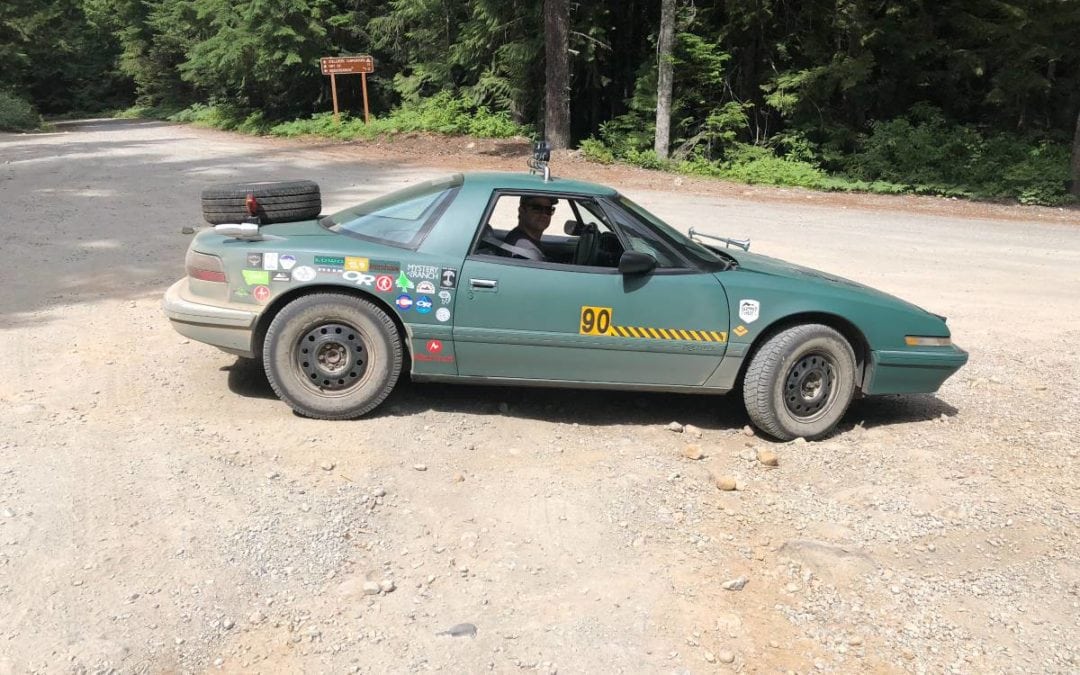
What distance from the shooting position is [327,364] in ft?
15.8

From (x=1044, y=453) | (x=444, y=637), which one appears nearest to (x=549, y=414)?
(x=444, y=637)

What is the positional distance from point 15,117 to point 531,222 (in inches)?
1278

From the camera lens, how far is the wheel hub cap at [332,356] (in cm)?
477

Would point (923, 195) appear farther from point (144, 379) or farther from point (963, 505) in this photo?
point (144, 379)

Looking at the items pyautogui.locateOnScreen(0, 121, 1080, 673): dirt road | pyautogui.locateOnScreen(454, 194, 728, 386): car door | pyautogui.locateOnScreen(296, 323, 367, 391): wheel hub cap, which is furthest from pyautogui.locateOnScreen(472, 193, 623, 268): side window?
pyautogui.locateOnScreen(0, 121, 1080, 673): dirt road

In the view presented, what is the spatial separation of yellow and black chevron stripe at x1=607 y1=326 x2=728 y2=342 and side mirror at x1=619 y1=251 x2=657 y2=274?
1.12ft

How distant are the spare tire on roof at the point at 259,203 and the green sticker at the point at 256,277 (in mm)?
574

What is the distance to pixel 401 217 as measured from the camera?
198 inches

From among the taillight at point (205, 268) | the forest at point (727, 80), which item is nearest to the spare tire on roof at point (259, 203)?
the taillight at point (205, 268)

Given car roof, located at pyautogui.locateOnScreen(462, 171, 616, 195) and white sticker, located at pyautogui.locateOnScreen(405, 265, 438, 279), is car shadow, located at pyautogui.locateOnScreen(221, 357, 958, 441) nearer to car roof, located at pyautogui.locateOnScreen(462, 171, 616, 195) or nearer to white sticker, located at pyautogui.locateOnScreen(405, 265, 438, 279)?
white sticker, located at pyautogui.locateOnScreen(405, 265, 438, 279)

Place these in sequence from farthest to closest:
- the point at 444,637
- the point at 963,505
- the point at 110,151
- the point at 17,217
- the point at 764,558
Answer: the point at 110,151 < the point at 17,217 < the point at 963,505 < the point at 764,558 < the point at 444,637

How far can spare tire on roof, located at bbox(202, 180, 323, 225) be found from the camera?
5.24m

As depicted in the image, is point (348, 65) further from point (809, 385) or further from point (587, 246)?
point (809, 385)

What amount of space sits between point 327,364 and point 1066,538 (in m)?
4.00
